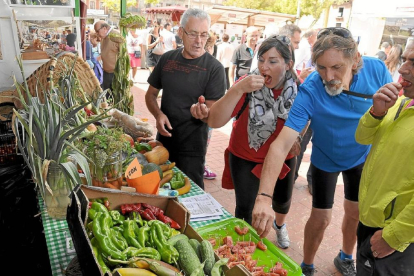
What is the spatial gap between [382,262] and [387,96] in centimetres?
87

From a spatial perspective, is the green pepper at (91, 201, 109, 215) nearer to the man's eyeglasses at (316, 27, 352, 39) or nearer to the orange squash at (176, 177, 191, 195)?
the orange squash at (176, 177, 191, 195)

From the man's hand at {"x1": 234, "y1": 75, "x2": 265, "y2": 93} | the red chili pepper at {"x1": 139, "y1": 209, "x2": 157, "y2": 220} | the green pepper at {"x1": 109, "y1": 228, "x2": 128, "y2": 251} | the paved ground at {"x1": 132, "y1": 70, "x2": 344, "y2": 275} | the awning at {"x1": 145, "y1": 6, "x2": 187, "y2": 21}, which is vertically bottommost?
the paved ground at {"x1": 132, "y1": 70, "x2": 344, "y2": 275}

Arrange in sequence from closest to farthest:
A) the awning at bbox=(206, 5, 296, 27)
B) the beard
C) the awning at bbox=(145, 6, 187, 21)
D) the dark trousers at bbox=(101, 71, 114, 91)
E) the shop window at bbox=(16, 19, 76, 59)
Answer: the beard, the shop window at bbox=(16, 19, 76, 59), the dark trousers at bbox=(101, 71, 114, 91), the awning at bbox=(206, 5, 296, 27), the awning at bbox=(145, 6, 187, 21)

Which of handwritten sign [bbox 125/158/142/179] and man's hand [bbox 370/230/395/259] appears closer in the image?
man's hand [bbox 370/230/395/259]

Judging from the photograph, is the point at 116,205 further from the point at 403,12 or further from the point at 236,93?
the point at 403,12

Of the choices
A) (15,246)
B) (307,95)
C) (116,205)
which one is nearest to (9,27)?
(15,246)

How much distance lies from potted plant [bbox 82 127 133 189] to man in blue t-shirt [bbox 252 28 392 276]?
0.83 meters

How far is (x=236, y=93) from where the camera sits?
215cm

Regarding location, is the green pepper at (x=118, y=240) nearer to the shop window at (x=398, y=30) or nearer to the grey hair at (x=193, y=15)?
the grey hair at (x=193, y=15)

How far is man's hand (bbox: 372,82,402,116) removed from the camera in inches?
63.8

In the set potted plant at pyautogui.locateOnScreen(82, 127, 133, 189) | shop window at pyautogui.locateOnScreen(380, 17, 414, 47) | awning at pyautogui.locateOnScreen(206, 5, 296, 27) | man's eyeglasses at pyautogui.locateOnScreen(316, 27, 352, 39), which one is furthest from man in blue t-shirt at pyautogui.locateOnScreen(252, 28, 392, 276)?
awning at pyautogui.locateOnScreen(206, 5, 296, 27)

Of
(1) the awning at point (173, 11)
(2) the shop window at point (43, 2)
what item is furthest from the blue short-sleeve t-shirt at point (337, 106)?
(1) the awning at point (173, 11)

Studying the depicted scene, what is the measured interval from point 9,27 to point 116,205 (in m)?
2.52

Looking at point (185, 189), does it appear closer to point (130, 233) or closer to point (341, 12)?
point (130, 233)
